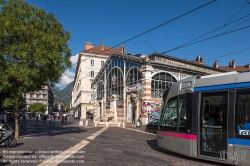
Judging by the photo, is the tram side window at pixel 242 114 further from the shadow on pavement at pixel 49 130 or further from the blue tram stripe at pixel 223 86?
the shadow on pavement at pixel 49 130

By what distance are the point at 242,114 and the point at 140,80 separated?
24.8 metres

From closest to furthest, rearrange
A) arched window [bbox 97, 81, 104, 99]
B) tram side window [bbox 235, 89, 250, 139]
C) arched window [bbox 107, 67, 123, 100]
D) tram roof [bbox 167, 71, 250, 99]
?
tram side window [bbox 235, 89, 250, 139], tram roof [bbox 167, 71, 250, 99], arched window [bbox 107, 67, 123, 100], arched window [bbox 97, 81, 104, 99]

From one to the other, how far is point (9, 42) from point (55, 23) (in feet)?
11.1

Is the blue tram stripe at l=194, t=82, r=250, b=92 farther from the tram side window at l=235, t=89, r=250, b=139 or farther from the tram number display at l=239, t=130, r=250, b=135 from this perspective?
the tram number display at l=239, t=130, r=250, b=135

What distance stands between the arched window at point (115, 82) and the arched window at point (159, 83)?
7.58m

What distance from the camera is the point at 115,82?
4025 cm

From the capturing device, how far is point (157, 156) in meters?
9.98

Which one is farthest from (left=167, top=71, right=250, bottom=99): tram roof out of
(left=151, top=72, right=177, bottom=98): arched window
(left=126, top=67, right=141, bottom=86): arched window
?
(left=126, top=67, right=141, bottom=86): arched window

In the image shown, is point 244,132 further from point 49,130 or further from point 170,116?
point 49,130

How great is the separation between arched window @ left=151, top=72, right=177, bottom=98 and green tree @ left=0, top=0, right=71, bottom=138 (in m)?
16.8

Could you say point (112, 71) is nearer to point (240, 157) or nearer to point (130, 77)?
point (130, 77)

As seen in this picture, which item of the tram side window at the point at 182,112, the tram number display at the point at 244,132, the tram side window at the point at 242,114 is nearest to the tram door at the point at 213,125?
the tram side window at the point at 242,114

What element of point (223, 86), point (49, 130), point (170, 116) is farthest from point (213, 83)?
point (49, 130)

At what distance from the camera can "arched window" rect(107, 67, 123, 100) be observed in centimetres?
3844
